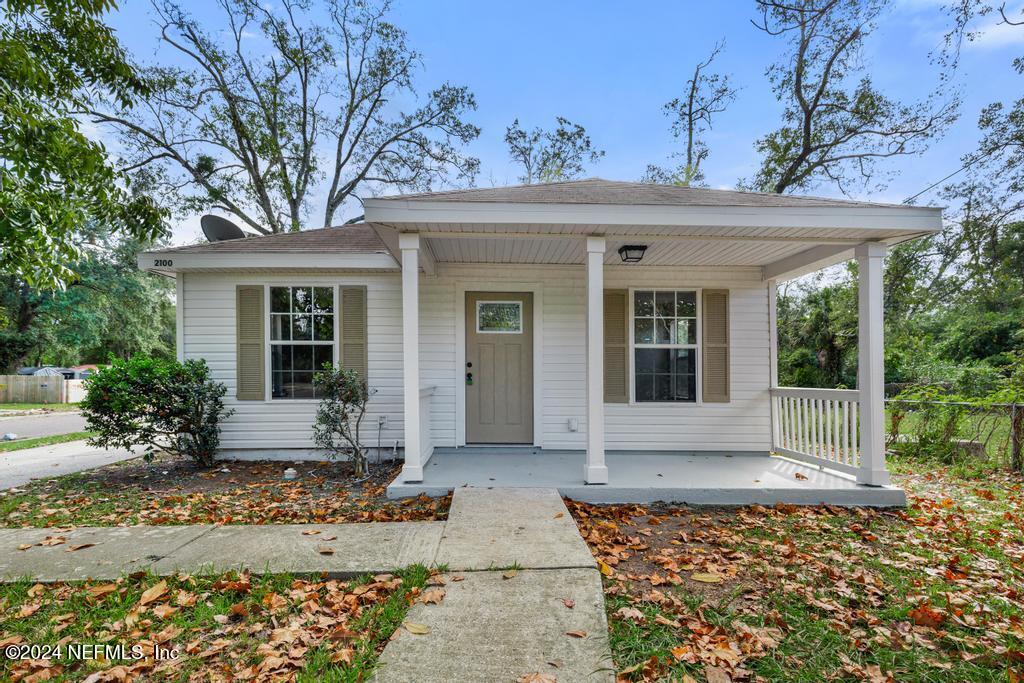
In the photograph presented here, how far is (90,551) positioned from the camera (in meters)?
3.13

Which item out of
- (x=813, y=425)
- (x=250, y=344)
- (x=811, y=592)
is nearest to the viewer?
(x=811, y=592)

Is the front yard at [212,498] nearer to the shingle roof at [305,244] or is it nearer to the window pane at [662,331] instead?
the shingle roof at [305,244]

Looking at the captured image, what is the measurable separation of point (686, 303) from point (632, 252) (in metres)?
1.53

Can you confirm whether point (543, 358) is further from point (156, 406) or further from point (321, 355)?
point (156, 406)

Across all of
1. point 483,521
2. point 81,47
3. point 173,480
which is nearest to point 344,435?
point 173,480

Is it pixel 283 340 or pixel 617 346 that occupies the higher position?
pixel 283 340

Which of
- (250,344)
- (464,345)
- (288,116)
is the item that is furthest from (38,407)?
(464,345)

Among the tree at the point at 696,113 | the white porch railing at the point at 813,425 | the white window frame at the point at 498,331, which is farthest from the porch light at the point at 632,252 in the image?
the tree at the point at 696,113

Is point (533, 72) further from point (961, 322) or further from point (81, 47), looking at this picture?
point (961, 322)

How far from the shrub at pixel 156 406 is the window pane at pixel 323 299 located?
151 centimetres

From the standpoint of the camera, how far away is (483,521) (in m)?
3.51

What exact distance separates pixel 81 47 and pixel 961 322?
2054cm

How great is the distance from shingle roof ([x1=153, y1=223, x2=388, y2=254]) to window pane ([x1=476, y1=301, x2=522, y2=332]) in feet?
4.66

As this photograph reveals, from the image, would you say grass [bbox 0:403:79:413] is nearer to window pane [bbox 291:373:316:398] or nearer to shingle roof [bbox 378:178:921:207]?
window pane [bbox 291:373:316:398]
